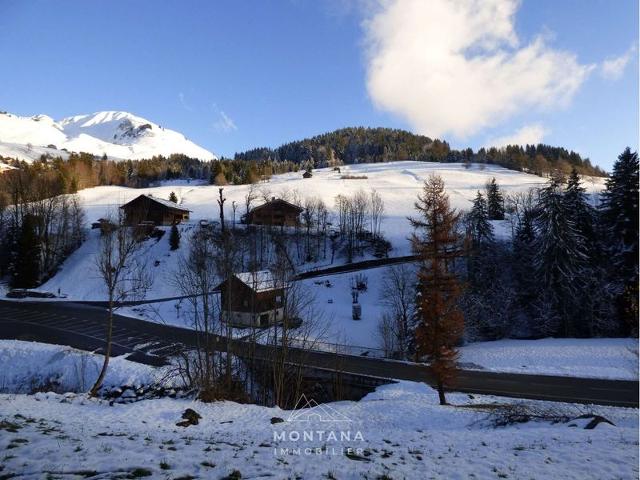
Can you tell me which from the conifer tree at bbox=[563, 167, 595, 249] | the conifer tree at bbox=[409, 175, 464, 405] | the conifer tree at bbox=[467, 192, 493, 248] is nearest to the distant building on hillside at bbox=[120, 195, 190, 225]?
the conifer tree at bbox=[467, 192, 493, 248]

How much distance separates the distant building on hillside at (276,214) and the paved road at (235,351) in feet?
116

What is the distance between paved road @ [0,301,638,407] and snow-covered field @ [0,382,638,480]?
686 cm

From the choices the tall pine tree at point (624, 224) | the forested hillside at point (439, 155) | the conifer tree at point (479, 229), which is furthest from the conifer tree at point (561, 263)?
the forested hillside at point (439, 155)

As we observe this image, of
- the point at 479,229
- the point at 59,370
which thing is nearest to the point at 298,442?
the point at 59,370

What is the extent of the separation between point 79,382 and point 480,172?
136m

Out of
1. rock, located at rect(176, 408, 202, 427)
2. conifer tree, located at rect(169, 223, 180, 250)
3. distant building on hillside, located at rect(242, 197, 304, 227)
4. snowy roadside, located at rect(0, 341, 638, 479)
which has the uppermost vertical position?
distant building on hillside, located at rect(242, 197, 304, 227)

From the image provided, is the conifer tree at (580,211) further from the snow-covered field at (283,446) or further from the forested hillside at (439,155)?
the forested hillside at (439,155)

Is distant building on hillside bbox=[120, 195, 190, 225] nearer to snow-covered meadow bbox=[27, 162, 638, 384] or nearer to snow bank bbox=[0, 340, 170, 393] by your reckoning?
snow-covered meadow bbox=[27, 162, 638, 384]

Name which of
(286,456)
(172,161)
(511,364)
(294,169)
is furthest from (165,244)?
(172,161)

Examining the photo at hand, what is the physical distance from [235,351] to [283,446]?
14.0 metres

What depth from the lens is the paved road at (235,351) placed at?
72.9 feet

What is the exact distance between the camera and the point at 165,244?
206ft

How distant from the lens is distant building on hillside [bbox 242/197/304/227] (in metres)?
72.4

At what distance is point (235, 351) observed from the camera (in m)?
23.0
